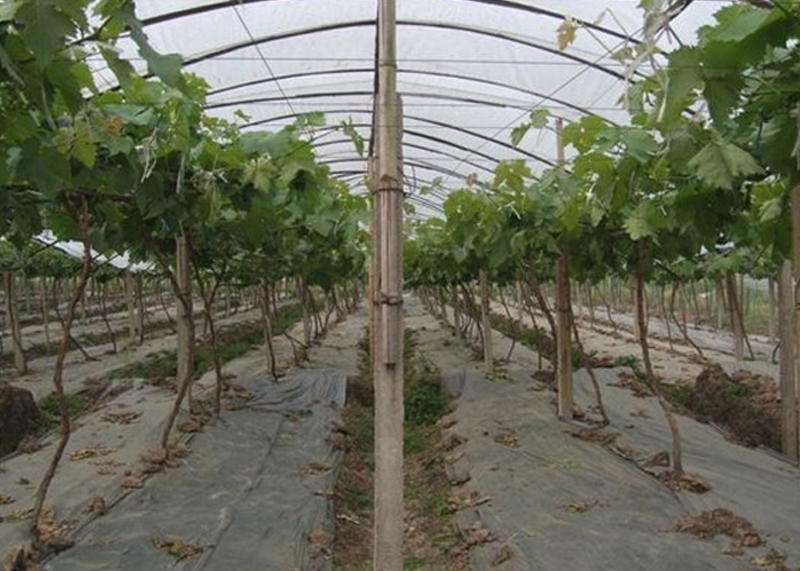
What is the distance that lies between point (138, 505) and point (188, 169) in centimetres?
256

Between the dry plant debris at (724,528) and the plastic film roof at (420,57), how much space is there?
2841 millimetres

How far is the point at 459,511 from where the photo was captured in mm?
6027

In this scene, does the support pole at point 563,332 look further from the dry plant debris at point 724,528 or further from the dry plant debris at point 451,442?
the dry plant debris at point 724,528

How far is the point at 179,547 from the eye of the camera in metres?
4.76

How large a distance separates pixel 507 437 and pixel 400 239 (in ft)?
16.1

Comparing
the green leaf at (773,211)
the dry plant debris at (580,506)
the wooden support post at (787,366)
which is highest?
the green leaf at (773,211)

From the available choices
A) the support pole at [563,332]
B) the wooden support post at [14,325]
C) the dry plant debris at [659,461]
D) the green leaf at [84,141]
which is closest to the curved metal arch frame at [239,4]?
the support pole at [563,332]

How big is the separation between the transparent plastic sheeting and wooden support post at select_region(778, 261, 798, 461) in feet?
13.4

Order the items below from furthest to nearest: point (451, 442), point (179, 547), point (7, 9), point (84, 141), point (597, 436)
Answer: point (451, 442), point (597, 436), point (179, 547), point (84, 141), point (7, 9)

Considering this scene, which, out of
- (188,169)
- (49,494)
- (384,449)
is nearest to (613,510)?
(384,449)

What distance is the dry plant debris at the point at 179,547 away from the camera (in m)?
4.71

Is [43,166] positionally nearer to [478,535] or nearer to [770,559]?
[478,535]

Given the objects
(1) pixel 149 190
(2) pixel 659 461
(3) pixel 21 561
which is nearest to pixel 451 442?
(2) pixel 659 461

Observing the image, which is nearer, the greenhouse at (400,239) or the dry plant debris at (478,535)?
the greenhouse at (400,239)
